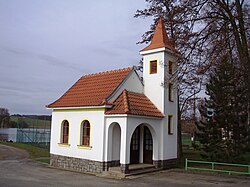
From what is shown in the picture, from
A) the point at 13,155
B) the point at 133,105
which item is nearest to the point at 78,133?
the point at 133,105

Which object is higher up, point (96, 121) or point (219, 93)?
point (219, 93)

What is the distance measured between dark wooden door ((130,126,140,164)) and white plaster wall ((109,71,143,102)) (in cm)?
263

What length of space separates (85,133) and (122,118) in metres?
3.44

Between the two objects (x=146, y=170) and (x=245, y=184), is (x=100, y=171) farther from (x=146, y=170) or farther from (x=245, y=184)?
(x=245, y=184)

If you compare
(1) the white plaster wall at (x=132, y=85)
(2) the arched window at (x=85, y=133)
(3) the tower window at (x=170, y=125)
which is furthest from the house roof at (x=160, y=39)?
(2) the arched window at (x=85, y=133)

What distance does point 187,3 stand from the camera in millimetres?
14141

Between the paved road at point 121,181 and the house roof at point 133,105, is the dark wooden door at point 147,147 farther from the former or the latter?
the paved road at point 121,181

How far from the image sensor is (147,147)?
18266 mm

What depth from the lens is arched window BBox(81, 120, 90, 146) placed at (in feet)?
57.9

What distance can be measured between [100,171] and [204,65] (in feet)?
26.4

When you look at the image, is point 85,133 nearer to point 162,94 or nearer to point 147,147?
point 147,147

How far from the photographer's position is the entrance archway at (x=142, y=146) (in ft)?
58.8

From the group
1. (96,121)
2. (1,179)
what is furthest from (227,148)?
(1,179)

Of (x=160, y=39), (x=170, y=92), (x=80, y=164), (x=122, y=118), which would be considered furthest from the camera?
(x=160, y=39)
